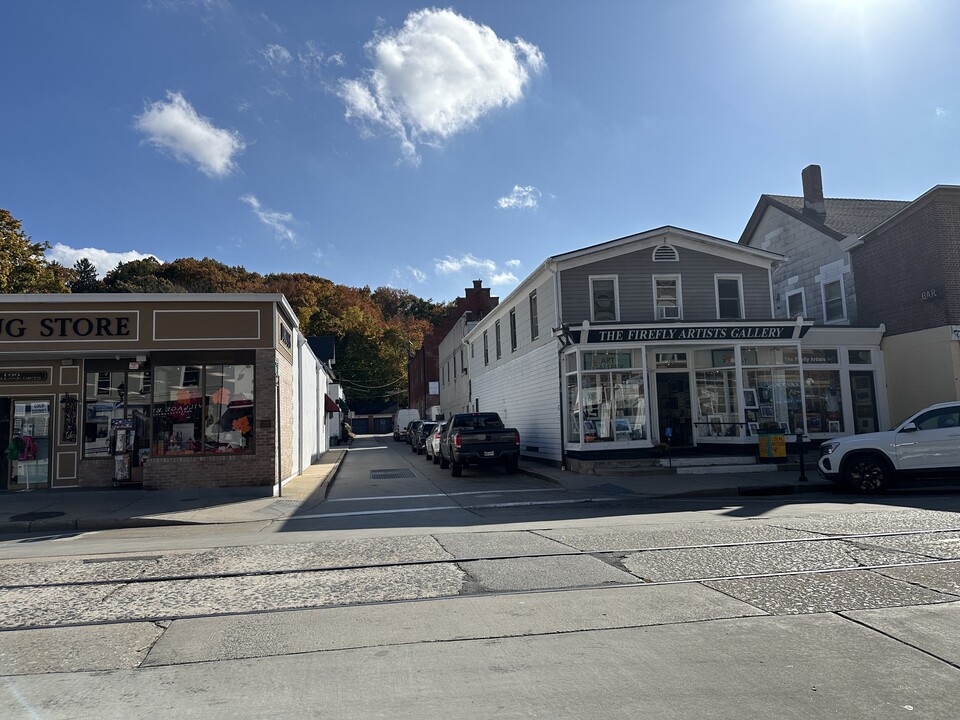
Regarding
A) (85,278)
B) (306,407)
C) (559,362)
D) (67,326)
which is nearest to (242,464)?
(67,326)

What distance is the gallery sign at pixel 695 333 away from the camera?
18.7 metres

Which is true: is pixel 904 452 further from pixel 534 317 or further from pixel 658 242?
pixel 534 317

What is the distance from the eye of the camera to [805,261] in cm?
2588

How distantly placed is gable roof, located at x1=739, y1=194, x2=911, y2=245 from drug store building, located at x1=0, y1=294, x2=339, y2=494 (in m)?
19.8

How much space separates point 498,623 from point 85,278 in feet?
273

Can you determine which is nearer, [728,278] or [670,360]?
[670,360]

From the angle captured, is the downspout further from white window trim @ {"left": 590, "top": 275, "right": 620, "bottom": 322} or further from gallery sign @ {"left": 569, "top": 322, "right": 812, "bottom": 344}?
gallery sign @ {"left": 569, "top": 322, "right": 812, "bottom": 344}

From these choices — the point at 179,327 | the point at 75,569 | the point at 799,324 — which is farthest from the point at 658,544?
the point at 799,324

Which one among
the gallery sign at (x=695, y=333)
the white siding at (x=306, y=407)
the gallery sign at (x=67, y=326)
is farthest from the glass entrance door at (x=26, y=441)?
the gallery sign at (x=695, y=333)

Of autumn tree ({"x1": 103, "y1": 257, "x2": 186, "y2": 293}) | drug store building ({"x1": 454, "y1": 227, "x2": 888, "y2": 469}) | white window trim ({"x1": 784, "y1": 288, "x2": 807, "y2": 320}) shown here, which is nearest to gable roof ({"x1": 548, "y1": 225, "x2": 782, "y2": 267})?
drug store building ({"x1": 454, "y1": 227, "x2": 888, "y2": 469})

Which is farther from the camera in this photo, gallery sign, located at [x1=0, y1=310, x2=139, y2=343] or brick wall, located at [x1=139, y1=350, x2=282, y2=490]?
brick wall, located at [x1=139, y1=350, x2=282, y2=490]

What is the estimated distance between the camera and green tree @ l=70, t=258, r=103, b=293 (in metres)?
62.1

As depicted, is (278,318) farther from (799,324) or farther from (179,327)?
(799,324)

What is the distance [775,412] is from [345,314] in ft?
188
